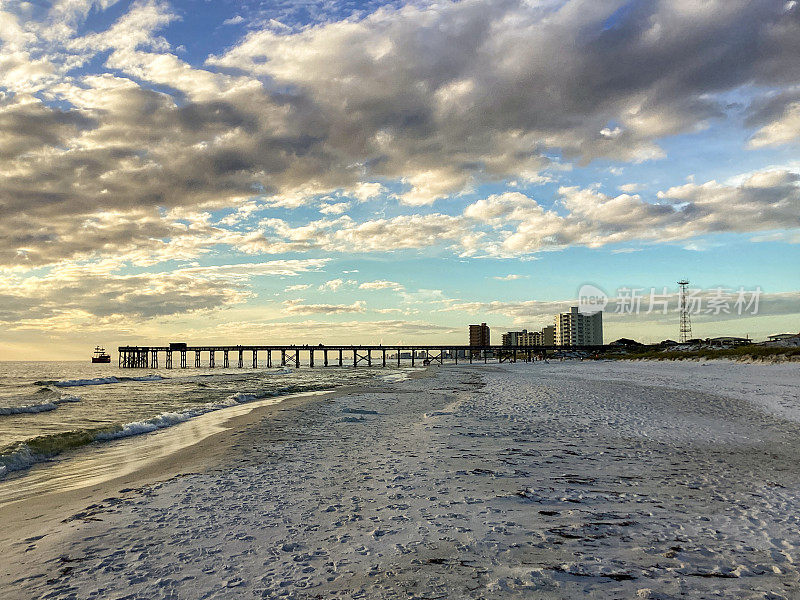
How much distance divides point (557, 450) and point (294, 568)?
25.1ft

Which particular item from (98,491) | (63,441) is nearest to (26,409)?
(63,441)

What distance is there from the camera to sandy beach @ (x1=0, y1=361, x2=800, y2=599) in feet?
15.7

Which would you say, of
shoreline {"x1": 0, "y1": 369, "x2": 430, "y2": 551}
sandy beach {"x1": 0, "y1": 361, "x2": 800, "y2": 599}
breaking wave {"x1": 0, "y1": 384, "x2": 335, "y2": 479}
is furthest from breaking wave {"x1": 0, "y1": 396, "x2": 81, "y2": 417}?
sandy beach {"x1": 0, "y1": 361, "x2": 800, "y2": 599}

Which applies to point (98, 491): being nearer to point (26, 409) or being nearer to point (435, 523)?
point (435, 523)

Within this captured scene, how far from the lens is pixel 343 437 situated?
44.6ft

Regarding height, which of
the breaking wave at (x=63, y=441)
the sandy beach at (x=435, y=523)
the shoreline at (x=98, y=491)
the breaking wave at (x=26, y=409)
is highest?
the sandy beach at (x=435, y=523)

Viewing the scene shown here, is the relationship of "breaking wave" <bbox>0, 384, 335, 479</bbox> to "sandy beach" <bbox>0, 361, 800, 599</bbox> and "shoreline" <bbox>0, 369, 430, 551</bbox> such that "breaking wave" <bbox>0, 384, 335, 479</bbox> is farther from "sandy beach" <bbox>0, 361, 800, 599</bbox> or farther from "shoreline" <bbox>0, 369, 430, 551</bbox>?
"sandy beach" <bbox>0, 361, 800, 599</bbox>

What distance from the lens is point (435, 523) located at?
6.36 m

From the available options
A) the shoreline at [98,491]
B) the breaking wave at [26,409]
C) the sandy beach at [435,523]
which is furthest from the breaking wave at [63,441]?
the breaking wave at [26,409]

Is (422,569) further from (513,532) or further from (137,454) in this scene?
(137,454)

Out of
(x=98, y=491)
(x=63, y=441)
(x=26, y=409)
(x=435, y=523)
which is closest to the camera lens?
(x=435, y=523)

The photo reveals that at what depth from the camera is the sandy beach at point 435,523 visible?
Result: 478cm

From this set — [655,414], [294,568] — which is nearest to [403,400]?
[655,414]

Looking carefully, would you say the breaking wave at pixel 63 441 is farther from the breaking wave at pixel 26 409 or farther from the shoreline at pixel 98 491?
the breaking wave at pixel 26 409
